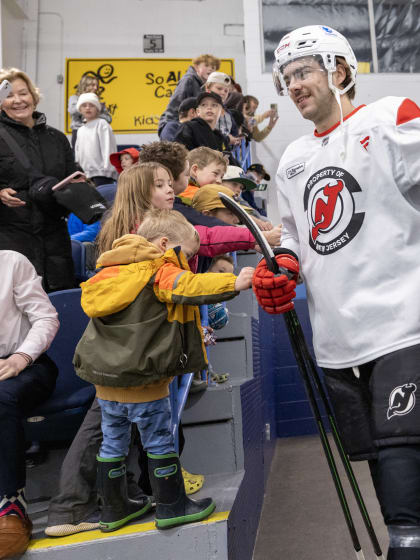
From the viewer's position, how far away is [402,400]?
1.33 metres

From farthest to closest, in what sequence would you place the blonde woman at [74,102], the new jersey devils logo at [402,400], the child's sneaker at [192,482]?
the blonde woman at [74,102], the child's sneaker at [192,482], the new jersey devils logo at [402,400]

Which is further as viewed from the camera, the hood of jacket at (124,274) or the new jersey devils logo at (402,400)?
the hood of jacket at (124,274)

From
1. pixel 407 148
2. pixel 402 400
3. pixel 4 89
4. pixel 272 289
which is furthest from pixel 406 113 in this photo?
pixel 4 89

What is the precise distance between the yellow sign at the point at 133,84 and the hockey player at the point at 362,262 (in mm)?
7356

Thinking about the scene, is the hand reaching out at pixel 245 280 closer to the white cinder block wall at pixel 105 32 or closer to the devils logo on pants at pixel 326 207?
the devils logo on pants at pixel 326 207

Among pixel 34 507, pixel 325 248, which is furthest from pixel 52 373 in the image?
pixel 325 248

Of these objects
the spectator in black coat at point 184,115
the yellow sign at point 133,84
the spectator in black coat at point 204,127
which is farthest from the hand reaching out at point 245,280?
the yellow sign at point 133,84

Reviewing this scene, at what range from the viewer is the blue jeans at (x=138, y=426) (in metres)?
1.78

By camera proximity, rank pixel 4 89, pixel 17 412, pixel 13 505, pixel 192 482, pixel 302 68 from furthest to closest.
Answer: pixel 4 89, pixel 192 482, pixel 17 412, pixel 13 505, pixel 302 68

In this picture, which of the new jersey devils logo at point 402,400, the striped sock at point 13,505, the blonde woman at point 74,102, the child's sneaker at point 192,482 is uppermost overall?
the blonde woman at point 74,102

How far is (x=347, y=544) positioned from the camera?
8.84 feet

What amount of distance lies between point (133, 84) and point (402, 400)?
8.33 metres

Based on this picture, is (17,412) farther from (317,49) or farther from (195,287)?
(317,49)

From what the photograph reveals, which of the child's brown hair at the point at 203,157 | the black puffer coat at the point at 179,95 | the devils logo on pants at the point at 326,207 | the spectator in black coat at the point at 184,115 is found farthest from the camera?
the black puffer coat at the point at 179,95
